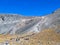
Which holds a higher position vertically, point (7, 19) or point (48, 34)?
point (7, 19)

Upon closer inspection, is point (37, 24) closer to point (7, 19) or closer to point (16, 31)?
point (16, 31)

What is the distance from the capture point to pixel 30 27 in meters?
74.9

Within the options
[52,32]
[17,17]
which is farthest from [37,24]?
[17,17]

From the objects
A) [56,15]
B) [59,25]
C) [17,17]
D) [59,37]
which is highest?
[17,17]

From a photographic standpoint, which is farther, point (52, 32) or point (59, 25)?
point (59, 25)

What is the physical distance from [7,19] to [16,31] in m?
24.5

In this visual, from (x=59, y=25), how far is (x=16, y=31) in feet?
80.4

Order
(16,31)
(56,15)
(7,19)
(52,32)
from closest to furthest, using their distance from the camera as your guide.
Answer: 1. (52,32)
2. (56,15)
3. (16,31)
4. (7,19)

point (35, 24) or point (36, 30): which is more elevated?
point (35, 24)

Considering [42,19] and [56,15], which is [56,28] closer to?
[56,15]

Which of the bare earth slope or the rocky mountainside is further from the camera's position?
the rocky mountainside

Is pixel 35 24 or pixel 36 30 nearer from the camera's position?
pixel 36 30

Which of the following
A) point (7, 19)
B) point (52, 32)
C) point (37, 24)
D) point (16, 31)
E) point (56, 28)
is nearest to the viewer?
point (52, 32)

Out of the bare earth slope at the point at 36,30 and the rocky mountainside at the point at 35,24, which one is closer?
the bare earth slope at the point at 36,30
